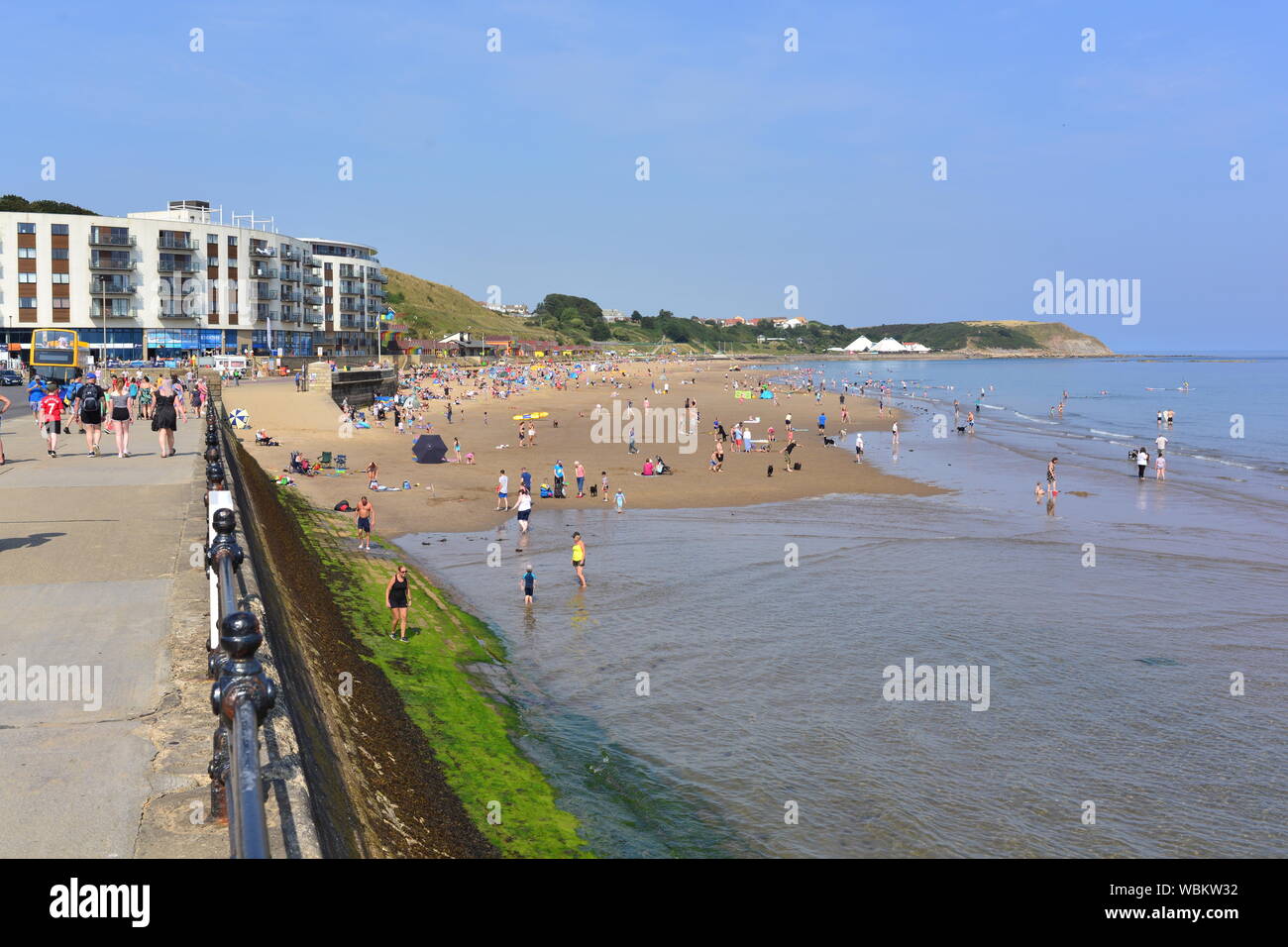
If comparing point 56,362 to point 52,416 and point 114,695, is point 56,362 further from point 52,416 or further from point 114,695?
point 114,695

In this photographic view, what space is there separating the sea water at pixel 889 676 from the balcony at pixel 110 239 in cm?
7383

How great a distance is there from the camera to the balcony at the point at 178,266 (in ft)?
298

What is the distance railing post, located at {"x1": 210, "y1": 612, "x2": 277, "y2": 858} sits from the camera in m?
2.79

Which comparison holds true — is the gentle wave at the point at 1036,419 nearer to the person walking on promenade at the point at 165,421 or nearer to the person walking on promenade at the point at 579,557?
the person walking on promenade at the point at 579,557

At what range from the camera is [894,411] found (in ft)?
261

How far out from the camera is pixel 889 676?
15.6m

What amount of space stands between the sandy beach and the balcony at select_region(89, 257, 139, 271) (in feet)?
91.7

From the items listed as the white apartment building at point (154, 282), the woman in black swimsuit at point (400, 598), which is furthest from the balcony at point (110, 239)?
the woman in black swimsuit at point (400, 598)

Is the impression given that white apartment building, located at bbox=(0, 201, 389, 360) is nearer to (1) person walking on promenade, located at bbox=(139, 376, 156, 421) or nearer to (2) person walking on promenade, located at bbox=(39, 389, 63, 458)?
(1) person walking on promenade, located at bbox=(139, 376, 156, 421)

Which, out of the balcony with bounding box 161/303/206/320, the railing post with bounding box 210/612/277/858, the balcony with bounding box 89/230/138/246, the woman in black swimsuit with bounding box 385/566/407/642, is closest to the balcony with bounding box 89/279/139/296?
the balcony with bounding box 161/303/206/320

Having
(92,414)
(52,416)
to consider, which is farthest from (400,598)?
(52,416)

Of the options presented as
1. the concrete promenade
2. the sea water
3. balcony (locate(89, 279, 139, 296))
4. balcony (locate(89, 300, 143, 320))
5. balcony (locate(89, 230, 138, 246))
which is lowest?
the sea water

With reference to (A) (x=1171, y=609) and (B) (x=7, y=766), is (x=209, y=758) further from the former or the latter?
(A) (x=1171, y=609)

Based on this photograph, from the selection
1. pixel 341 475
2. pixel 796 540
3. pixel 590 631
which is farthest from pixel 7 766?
pixel 341 475
